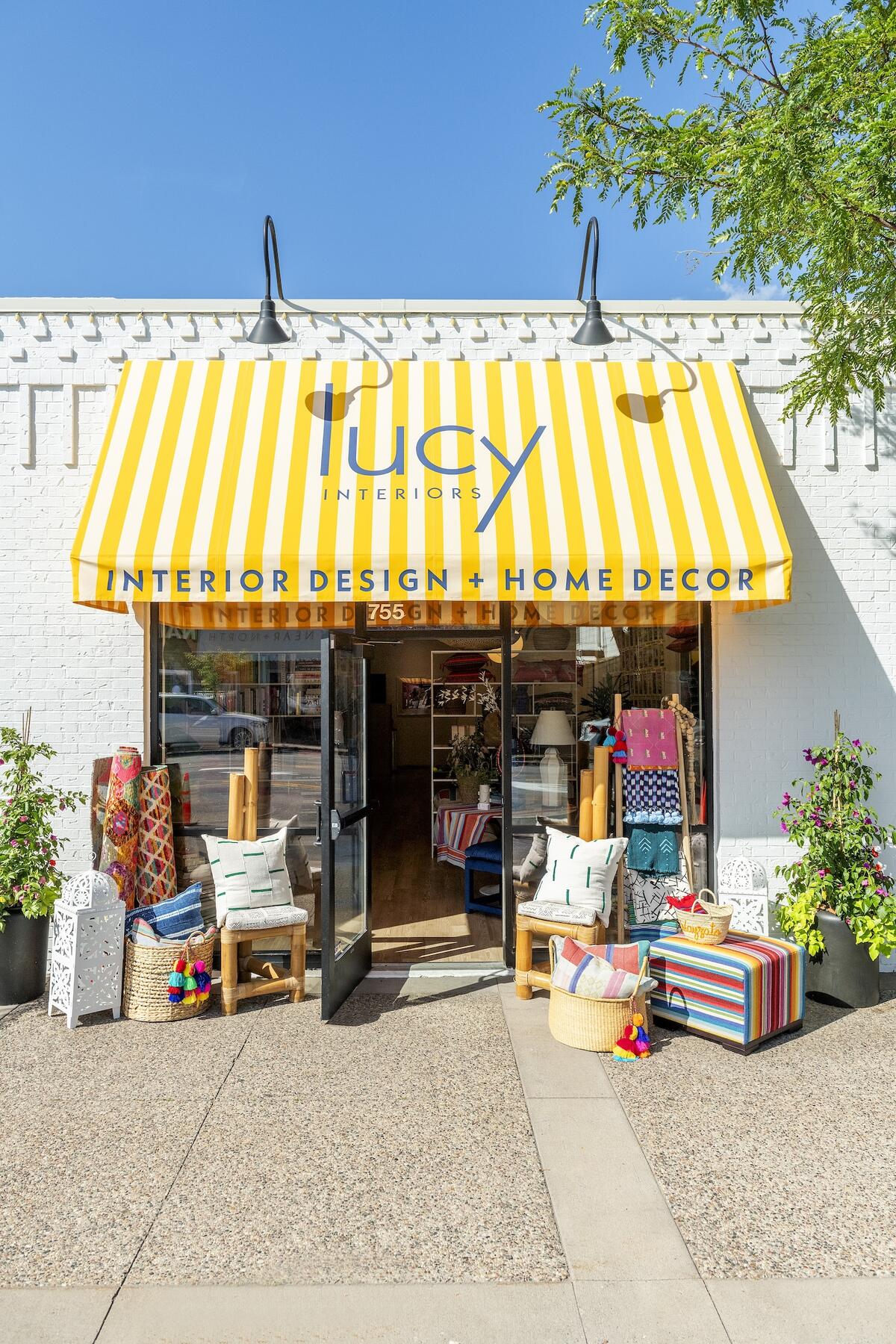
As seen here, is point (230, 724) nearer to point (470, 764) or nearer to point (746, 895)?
point (470, 764)

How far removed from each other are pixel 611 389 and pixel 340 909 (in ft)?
13.0

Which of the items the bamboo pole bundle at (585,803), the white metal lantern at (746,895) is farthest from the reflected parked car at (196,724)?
the white metal lantern at (746,895)

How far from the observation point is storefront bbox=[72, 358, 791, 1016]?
4.92 meters

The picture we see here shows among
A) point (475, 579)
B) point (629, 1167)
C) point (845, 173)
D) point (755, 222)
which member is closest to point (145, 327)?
point (475, 579)

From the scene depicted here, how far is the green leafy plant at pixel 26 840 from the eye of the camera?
502 cm

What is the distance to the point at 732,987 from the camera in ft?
14.7

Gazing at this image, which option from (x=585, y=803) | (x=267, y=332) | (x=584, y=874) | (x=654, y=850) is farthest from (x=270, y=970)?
(x=267, y=332)

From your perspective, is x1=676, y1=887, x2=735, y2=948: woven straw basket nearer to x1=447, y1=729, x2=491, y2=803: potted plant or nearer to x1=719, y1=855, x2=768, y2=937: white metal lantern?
x1=719, y1=855, x2=768, y2=937: white metal lantern

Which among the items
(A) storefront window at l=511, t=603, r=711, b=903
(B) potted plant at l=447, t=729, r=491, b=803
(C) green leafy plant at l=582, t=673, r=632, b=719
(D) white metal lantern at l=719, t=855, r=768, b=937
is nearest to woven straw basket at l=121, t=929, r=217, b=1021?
(A) storefront window at l=511, t=603, r=711, b=903

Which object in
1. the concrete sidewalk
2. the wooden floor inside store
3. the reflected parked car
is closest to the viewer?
the concrete sidewalk

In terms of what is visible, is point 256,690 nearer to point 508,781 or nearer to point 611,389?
point 508,781

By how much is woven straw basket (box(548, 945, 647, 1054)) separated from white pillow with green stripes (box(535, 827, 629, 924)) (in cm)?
76

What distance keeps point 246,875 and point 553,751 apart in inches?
91.7

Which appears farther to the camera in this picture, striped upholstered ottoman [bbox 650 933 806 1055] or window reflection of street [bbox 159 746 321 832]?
window reflection of street [bbox 159 746 321 832]
